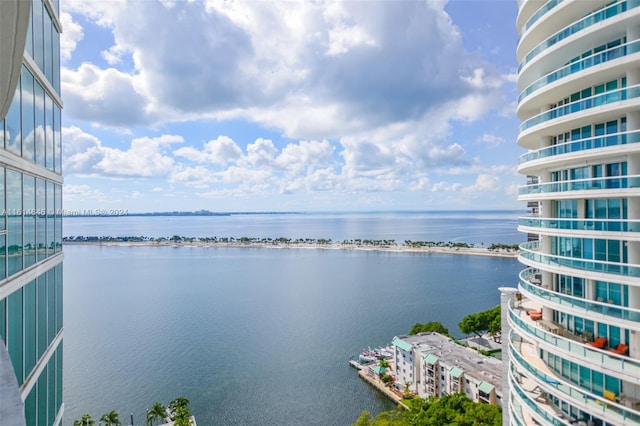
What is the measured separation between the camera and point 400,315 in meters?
51.8

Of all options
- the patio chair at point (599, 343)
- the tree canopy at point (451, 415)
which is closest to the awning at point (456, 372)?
the tree canopy at point (451, 415)

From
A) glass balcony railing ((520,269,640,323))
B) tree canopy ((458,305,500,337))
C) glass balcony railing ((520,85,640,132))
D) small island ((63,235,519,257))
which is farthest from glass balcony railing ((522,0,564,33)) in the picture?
small island ((63,235,519,257))

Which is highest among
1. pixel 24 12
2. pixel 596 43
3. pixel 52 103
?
pixel 596 43

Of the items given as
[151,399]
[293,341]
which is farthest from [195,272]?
[151,399]

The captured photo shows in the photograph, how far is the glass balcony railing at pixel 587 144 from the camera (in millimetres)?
8828

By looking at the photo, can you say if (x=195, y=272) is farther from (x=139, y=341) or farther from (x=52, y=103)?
(x=52, y=103)

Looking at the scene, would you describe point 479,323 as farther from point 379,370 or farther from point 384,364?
point 379,370

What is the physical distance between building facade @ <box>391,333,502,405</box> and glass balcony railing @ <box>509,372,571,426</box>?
1753 centimetres

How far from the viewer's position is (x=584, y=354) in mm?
9258

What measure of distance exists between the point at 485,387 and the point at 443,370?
12.3ft

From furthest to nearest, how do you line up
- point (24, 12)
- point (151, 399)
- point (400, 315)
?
point (400, 315) < point (151, 399) < point (24, 12)

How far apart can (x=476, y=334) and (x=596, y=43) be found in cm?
3959

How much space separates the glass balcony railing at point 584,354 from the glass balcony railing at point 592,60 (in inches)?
255

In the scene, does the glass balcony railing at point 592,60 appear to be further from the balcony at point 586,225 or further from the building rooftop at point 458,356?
the building rooftop at point 458,356
